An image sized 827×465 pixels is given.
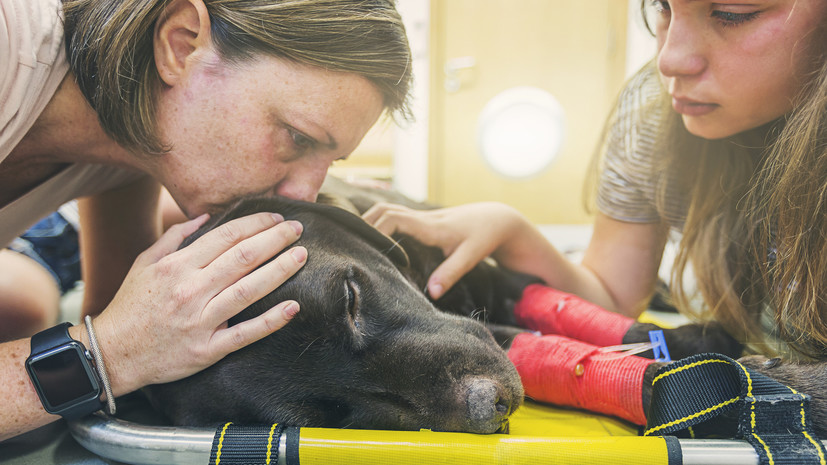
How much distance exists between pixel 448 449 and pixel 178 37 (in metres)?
0.97

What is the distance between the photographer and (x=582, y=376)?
1.27 metres

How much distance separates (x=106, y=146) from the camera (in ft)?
4.68

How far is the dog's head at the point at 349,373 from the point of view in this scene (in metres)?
1.03

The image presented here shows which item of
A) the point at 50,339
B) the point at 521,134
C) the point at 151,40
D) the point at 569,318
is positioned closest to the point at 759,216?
the point at 569,318

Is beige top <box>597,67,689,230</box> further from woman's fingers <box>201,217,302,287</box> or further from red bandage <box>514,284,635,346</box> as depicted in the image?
woman's fingers <box>201,217,302,287</box>

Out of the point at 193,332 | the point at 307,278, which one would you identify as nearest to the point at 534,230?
the point at 307,278

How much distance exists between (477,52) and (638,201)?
124 inches

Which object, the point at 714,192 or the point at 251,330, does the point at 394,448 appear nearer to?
the point at 251,330

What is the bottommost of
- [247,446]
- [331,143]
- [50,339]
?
[247,446]

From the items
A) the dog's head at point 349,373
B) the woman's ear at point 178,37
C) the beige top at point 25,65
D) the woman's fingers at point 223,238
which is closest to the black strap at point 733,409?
the dog's head at point 349,373

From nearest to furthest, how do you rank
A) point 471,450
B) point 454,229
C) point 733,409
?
point 471,450 → point 733,409 → point 454,229

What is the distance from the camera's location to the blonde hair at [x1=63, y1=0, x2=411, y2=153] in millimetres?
1203

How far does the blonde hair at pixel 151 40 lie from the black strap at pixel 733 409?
2.84ft

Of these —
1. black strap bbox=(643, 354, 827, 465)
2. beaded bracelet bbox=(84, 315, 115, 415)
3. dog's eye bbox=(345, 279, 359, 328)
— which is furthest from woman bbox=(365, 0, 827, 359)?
beaded bracelet bbox=(84, 315, 115, 415)
